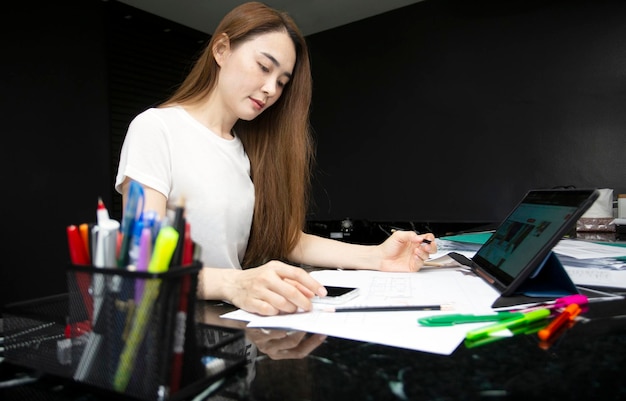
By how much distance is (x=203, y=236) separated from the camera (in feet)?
3.74

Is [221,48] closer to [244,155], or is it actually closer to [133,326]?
[244,155]

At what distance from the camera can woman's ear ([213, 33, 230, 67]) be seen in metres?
1.19

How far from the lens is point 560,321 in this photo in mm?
563

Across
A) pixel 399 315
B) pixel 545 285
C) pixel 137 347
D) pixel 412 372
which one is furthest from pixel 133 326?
pixel 545 285

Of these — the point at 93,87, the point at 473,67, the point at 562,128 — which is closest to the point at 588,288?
the point at 562,128

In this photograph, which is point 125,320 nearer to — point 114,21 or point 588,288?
point 588,288

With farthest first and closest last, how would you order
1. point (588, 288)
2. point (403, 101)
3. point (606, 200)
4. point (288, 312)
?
point (403, 101), point (606, 200), point (588, 288), point (288, 312)

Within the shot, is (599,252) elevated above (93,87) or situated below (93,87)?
below

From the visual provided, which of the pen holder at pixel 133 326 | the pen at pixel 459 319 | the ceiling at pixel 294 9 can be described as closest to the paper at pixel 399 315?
the pen at pixel 459 319

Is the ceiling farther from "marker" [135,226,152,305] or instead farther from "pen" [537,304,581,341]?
"marker" [135,226,152,305]

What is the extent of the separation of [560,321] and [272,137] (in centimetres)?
99

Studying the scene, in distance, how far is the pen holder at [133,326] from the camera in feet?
1.18

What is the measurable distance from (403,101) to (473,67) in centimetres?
52

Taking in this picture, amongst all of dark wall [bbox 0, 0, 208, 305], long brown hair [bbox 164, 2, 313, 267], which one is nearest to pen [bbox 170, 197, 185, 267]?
long brown hair [bbox 164, 2, 313, 267]
